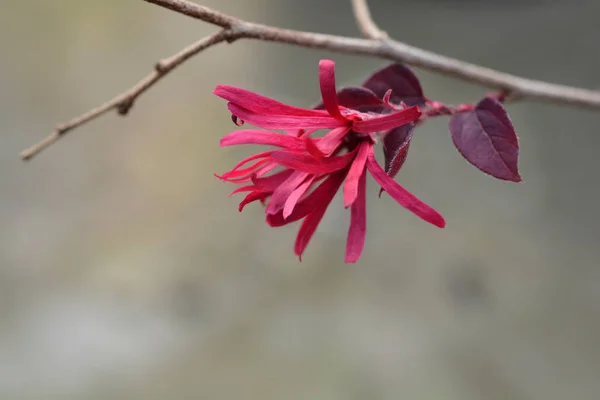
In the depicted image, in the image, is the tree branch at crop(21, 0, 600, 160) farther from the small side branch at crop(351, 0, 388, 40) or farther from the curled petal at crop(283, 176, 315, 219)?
the curled petal at crop(283, 176, 315, 219)

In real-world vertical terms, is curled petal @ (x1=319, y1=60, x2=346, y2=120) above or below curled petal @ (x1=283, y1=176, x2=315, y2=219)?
above

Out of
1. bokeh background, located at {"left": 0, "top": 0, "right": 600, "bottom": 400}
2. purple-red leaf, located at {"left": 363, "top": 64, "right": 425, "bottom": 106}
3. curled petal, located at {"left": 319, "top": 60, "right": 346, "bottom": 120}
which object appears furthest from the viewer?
bokeh background, located at {"left": 0, "top": 0, "right": 600, "bottom": 400}

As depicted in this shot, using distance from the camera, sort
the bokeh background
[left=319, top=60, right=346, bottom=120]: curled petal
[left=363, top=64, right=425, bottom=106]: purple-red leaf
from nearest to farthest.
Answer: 1. [left=319, top=60, right=346, bottom=120]: curled petal
2. [left=363, top=64, right=425, bottom=106]: purple-red leaf
3. the bokeh background

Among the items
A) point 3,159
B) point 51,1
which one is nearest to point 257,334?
point 3,159

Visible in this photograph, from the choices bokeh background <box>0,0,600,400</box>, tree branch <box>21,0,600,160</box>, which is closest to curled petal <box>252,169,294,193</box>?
tree branch <box>21,0,600,160</box>

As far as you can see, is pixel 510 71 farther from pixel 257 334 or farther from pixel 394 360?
pixel 257 334

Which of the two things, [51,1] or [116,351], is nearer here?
[116,351]

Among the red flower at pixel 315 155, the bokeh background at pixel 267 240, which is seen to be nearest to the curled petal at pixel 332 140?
the red flower at pixel 315 155
